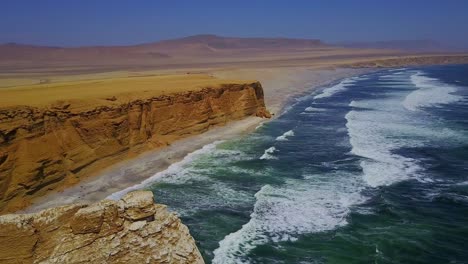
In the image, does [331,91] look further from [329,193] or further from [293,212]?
[293,212]

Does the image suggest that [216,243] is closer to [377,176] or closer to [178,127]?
[377,176]

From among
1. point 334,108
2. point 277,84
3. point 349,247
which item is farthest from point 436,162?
point 277,84

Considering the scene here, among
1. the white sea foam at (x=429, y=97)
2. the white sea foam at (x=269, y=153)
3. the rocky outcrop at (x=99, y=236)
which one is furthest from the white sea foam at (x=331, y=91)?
the rocky outcrop at (x=99, y=236)

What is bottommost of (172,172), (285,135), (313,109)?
(172,172)

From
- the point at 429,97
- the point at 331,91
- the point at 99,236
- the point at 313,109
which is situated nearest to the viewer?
the point at 99,236

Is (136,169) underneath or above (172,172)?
above

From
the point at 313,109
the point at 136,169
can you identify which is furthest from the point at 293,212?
the point at 313,109

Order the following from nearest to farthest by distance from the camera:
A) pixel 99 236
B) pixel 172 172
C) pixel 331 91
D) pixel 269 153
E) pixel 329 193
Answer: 1. pixel 99 236
2. pixel 329 193
3. pixel 172 172
4. pixel 269 153
5. pixel 331 91
